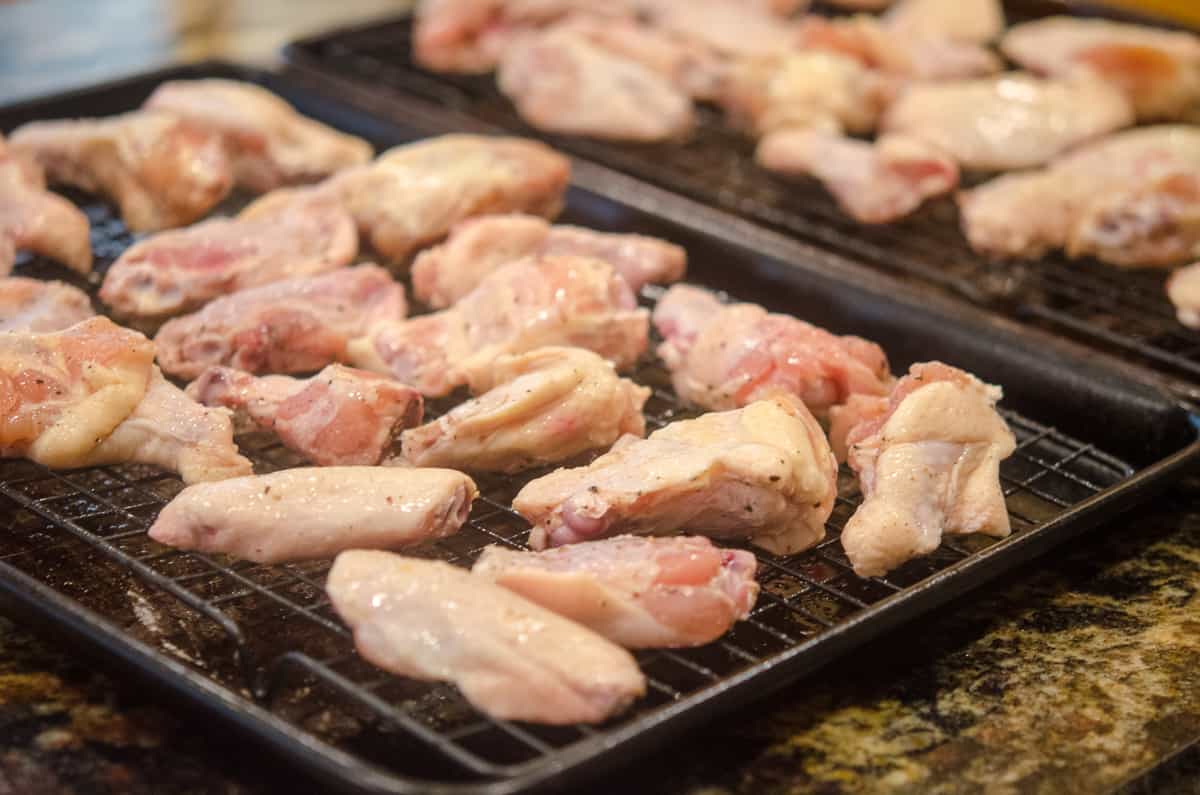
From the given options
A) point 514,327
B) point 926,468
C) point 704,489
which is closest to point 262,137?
point 514,327

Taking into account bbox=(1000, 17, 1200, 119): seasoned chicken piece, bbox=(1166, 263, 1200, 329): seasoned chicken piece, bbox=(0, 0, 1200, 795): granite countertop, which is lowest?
bbox=(0, 0, 1200, 795): granite countertop

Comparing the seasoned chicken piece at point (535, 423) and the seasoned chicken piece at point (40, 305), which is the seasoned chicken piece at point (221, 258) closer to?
the seasoned chicken piece at point (40, 305)

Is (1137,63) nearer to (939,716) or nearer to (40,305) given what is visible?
(939,716)

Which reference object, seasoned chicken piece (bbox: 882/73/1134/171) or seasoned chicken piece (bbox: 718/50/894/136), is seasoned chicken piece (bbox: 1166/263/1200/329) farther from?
seasoned chicken piece (bbox: 718/50/894/136)

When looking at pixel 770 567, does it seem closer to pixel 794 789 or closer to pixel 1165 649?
pixel 794 789

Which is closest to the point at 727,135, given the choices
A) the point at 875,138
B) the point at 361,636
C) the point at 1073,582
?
the point at 875,138

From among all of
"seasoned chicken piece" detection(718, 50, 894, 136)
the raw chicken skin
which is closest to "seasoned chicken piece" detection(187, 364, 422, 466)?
the raw chicken skin
